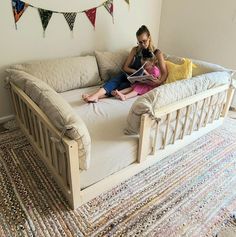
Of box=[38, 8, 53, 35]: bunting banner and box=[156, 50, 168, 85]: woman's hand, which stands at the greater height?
box=[38, 8, 53, 35]: bunting banner

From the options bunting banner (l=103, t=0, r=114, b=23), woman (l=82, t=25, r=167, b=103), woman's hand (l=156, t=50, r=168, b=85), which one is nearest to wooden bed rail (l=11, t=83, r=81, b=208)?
woman (l=82, t=25, r=167, b=103)

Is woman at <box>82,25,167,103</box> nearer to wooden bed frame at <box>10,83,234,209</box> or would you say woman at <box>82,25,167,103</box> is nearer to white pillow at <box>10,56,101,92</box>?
white pillow at <box>10,56,101,92</box>

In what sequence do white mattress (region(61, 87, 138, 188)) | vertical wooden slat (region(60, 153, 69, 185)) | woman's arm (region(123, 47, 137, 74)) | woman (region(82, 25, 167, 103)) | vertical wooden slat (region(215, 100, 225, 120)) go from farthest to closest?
woman's arm (region(123, 47, 137, 74)) → vertical wooden slat (region(215, 100, 225, 120)) → woman (region(82, 25, 167, 103)) → white mattress (region(61, 87, 138, 188)) → vertical wooden slat (region(60, 153, 69, 185))

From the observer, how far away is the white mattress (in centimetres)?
141

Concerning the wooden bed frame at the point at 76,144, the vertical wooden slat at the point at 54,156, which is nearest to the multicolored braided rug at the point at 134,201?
the wooden bed frame at the point at 76,144

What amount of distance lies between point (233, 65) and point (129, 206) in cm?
204

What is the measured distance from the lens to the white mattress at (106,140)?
4.63 ft

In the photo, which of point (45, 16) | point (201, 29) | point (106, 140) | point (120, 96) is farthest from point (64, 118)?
point (201, 29)

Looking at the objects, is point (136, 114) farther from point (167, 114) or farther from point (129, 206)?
point (129, 206)

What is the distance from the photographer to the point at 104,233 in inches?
52.1

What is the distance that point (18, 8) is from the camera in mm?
2021

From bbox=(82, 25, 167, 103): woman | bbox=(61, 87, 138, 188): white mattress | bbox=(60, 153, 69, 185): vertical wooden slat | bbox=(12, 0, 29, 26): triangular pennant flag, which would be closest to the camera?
bbox=(60, 153, 69, 185): vertical wooden slat

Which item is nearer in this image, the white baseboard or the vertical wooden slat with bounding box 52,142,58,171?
the vertical wooden slat with bounding box 52,142,58,171

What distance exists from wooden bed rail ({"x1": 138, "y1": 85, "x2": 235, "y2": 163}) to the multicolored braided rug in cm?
24
